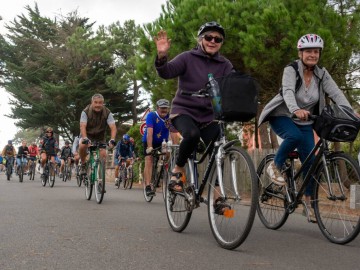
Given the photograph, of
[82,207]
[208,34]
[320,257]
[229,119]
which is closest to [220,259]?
[320,257]

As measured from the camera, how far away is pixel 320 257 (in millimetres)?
4297

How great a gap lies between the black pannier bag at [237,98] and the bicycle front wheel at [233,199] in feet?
0.95

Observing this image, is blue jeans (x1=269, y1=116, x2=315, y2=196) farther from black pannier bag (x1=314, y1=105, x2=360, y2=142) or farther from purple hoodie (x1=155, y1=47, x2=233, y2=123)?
purple hoodie (x1=155, y1=47, x2=233, y2=123)

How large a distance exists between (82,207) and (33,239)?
329cm

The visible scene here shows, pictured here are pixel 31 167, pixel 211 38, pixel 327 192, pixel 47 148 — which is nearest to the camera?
pixel 327 192

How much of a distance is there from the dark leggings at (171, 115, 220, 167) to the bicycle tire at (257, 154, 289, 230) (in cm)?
78

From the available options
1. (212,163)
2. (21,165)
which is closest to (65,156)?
(21,165)

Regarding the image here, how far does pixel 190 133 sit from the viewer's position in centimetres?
522

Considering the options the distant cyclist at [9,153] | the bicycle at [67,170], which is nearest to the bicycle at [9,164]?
the distant cyclist at [9,153]

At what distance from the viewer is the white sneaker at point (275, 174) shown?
18.4ft

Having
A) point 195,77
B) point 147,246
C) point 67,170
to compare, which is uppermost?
point 195,77

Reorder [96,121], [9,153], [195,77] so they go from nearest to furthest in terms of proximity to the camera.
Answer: [195,77] < [96,121] < [9,153]

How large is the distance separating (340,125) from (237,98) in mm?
977

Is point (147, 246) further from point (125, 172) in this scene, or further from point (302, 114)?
point (125, 172)
